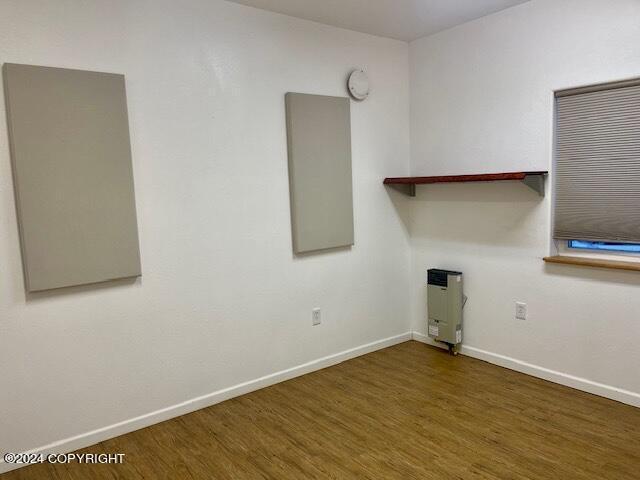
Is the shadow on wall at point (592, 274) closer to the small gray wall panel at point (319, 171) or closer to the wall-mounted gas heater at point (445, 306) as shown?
the wall-mounted gas heater at point (445, 306)

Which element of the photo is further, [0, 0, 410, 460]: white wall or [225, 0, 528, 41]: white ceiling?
[225, 0, 528, 41]: white ceiling

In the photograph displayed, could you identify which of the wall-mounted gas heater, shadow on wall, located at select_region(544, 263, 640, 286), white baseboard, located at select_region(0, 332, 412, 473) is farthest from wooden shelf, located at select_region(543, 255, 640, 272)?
white baseboard, located at select_region(0, 332, 412, 473)

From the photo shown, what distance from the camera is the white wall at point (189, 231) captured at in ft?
8.12

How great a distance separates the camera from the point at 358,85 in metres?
3.66

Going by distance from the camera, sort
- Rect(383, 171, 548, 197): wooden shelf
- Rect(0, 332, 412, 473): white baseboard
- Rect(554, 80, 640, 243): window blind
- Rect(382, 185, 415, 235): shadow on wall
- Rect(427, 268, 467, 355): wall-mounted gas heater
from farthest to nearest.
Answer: Rect(382, 185, 415, 235): shadow on wall, Rect(427, 268, 467, 355): wall-mounted gas heater, Rect(383, 171, 548, 197): wooden shelf, Rect(554, 80, 640, 243): window blind, Rect(0, 332, 412, 473): white baseboard

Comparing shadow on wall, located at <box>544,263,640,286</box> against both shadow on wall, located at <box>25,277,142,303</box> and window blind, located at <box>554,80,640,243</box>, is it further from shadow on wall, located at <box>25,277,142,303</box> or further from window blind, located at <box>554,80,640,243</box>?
shadow on wall, located at <box>25,277,142,303</box>

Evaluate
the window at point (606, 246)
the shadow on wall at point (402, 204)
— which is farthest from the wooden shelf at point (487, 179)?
the window at point (606, 246)

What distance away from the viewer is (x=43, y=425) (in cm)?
253

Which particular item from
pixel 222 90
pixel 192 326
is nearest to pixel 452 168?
pixel 222 90

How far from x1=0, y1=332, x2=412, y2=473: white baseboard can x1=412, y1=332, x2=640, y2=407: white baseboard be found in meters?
0.74

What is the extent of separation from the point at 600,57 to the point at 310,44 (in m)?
1.84

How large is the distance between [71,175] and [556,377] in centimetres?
322

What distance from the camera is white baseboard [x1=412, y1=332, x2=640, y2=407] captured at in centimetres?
292

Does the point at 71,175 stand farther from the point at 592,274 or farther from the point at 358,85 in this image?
the point at 592,274
